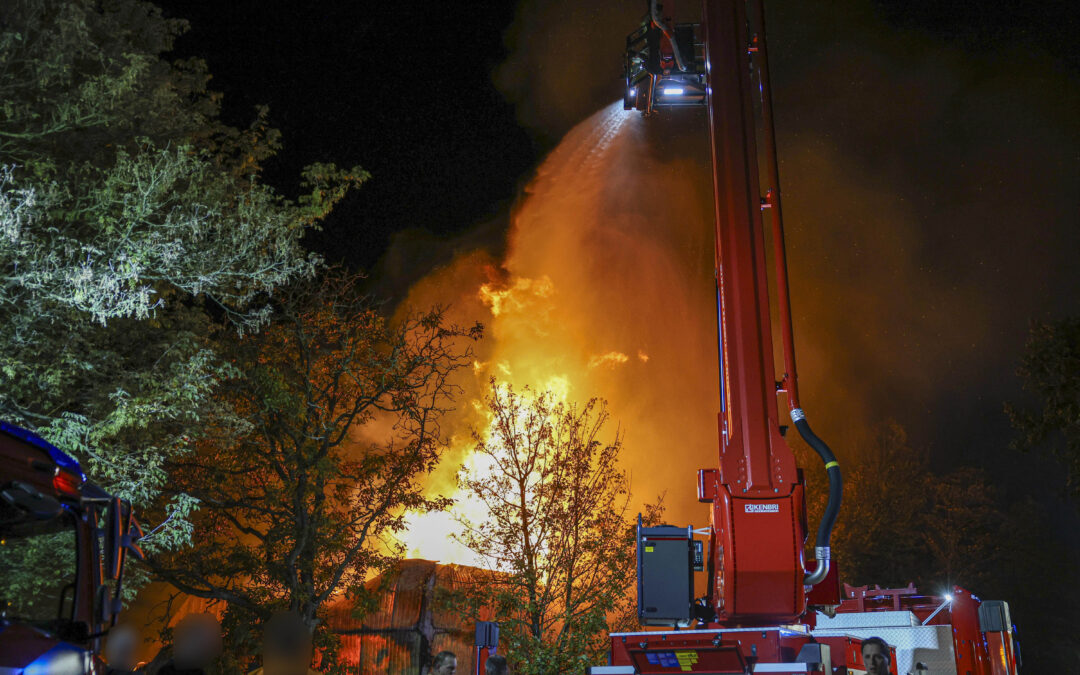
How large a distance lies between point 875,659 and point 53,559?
820 centimetres

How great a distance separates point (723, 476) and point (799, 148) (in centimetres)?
4690

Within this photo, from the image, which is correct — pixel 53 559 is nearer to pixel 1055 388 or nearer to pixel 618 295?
pixel 1055 388

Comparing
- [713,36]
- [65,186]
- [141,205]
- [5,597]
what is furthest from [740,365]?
[65,186]

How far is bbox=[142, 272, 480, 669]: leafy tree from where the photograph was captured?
65.9 feet

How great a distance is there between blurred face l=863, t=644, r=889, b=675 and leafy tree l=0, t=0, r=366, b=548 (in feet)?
34.3

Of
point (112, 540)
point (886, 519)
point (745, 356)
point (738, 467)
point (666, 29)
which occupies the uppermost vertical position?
point (666, 29)

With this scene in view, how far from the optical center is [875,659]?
935 cm

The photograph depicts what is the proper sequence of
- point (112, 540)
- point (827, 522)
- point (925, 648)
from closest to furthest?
point (112, 540) → point (827, 522) → point (925, 648)

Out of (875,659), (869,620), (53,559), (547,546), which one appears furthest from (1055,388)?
(53,559)

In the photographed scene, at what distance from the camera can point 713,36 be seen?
8945 millimetres

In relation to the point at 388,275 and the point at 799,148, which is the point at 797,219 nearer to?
the point at 799,148

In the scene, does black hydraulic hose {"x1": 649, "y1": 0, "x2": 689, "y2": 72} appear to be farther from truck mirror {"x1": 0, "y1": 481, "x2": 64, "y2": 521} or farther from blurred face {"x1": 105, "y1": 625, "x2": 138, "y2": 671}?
blurred face {"x1": 105, "y1": 625, "x2": 138, "y2": 671}

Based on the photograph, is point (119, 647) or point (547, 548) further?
point (547, 548)

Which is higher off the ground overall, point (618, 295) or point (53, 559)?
point (618, 295)
